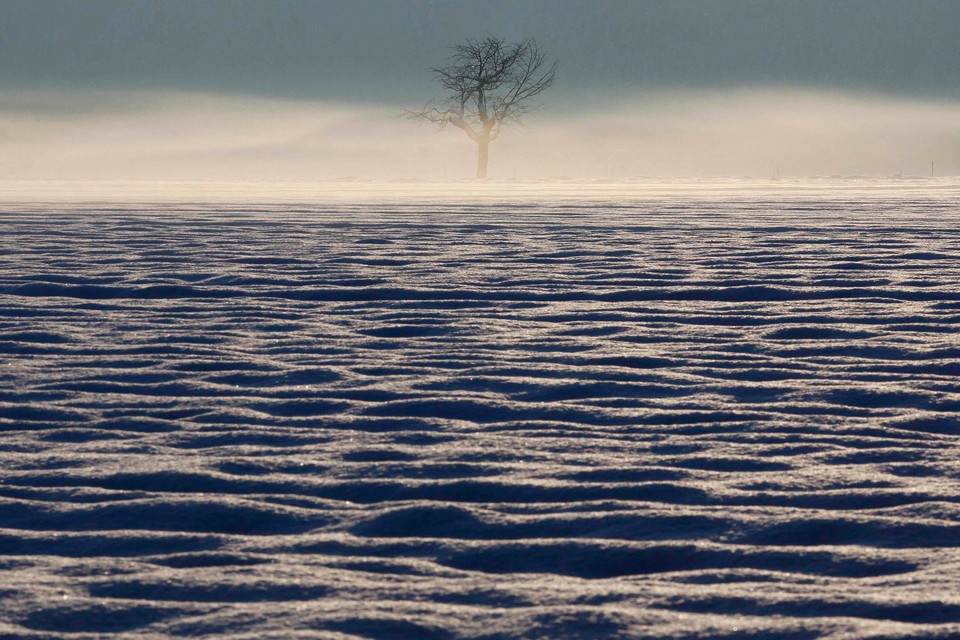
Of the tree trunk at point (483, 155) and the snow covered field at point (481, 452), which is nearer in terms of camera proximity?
the snow covered field at point (481, 452)

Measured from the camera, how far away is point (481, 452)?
3383 millimetres

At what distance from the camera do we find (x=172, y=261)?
25.5ft

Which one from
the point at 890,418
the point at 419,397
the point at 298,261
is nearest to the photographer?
the point at 890,418

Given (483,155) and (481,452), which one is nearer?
(481,452)

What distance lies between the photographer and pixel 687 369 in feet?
14.7

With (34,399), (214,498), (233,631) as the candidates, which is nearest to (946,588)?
(233,631)

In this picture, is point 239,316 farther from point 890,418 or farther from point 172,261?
point 890,418

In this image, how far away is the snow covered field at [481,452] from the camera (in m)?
2.39

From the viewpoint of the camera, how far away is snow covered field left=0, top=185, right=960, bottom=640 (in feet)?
7.85

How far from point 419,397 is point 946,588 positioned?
6.38 ft

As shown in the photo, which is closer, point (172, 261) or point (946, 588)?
point (946, 588)

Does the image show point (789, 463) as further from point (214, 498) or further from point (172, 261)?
point (172, 261)

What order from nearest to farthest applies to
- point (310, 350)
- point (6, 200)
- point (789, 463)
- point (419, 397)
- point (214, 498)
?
point (214, 498)
point (789, 463)
point (419, 397)
point (310, 350)
point (6, 200)

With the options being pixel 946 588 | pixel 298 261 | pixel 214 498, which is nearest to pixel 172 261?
pixel 298 261
